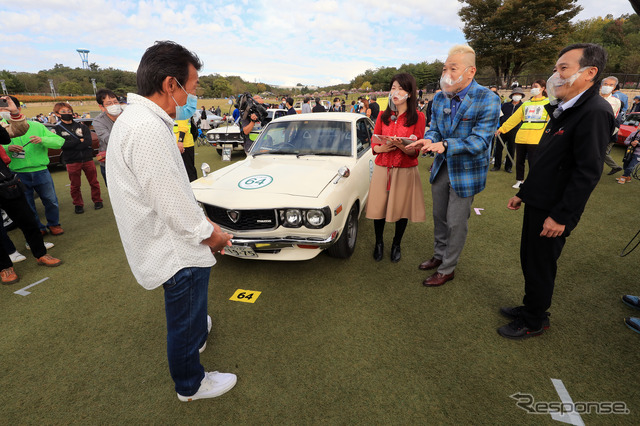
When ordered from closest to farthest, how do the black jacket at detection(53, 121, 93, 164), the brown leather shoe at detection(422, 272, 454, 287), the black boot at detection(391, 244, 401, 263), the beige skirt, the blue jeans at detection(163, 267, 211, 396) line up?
1. the blue jeans at detection(163, 267, 211, 396)
2. the brown leather shoe at detection(422, 272, 454, 287)
3. the beige skirt
4. the black boot at detection(391, 244, 401, 263)
5. the black jacket at detection(53, 121, 93, 164)

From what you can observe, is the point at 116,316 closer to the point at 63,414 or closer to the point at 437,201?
the point at 63,414

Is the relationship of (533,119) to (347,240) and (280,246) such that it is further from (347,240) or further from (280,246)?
(280,246)

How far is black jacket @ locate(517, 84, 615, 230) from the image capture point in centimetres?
176

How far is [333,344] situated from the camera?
7.79 ft

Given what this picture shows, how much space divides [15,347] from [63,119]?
418 cm

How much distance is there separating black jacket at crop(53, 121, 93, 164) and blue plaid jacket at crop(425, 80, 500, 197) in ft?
18.6

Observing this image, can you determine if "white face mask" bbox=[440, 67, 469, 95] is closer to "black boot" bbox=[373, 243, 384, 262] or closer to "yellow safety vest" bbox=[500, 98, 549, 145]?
"black boot" bbox=[373, 243, 384, 262]

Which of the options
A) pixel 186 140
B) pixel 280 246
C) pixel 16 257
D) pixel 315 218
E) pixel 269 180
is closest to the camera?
pixel 315 218

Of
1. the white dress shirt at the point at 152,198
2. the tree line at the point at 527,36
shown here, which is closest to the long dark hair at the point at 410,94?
the white dress shirt at the point at 152,198

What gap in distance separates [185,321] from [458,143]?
94.9 inches

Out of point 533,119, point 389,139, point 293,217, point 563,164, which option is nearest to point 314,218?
point 293,217

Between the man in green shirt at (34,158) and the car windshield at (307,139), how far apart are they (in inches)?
116

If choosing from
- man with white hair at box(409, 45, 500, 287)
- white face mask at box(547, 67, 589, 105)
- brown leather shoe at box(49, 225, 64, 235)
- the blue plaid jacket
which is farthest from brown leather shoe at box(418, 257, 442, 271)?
brown leather shoe at box(49, 225, 64, 235)

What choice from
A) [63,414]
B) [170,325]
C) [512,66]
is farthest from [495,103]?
[512,66]
